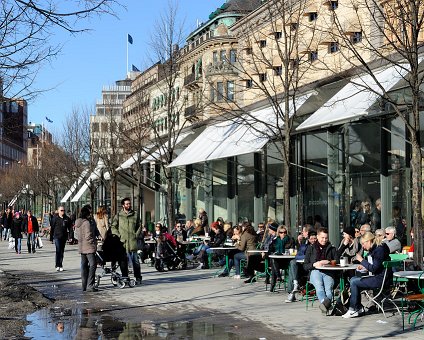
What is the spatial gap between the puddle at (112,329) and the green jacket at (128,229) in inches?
192

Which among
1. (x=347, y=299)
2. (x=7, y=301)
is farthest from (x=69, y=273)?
(x=347, y=299)

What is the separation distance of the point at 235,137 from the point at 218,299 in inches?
465

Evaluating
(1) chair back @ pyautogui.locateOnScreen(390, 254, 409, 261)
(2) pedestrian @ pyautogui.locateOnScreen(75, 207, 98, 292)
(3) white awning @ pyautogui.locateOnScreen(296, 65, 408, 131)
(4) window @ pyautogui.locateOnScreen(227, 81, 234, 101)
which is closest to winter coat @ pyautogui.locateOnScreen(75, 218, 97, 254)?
(2) pedestrian @ pyautogui.locateOnScreen(75, 207, 98, 292)

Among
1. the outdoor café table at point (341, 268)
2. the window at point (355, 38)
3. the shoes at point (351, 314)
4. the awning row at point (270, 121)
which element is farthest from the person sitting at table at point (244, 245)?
the shoes at point (351, 314)

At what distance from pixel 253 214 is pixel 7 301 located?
629 inches

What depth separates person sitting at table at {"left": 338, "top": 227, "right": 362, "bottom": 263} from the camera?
49.8ft

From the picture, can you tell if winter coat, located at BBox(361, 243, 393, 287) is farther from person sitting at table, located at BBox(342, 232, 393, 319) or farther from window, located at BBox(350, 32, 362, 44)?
window, located at BBox(350, 32, 362, 44)

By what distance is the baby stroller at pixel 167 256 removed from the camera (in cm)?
2280

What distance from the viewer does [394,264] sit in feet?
41.3

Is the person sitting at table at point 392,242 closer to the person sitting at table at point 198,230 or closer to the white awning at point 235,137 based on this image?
the white awning at point 235,137

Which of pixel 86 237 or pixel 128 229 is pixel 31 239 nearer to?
pixel 128 229

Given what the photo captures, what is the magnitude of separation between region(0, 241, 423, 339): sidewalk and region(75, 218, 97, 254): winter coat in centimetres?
94

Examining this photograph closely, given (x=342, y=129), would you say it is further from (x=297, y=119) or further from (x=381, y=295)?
(x=381, y=295)

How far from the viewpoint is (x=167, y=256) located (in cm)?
2306
